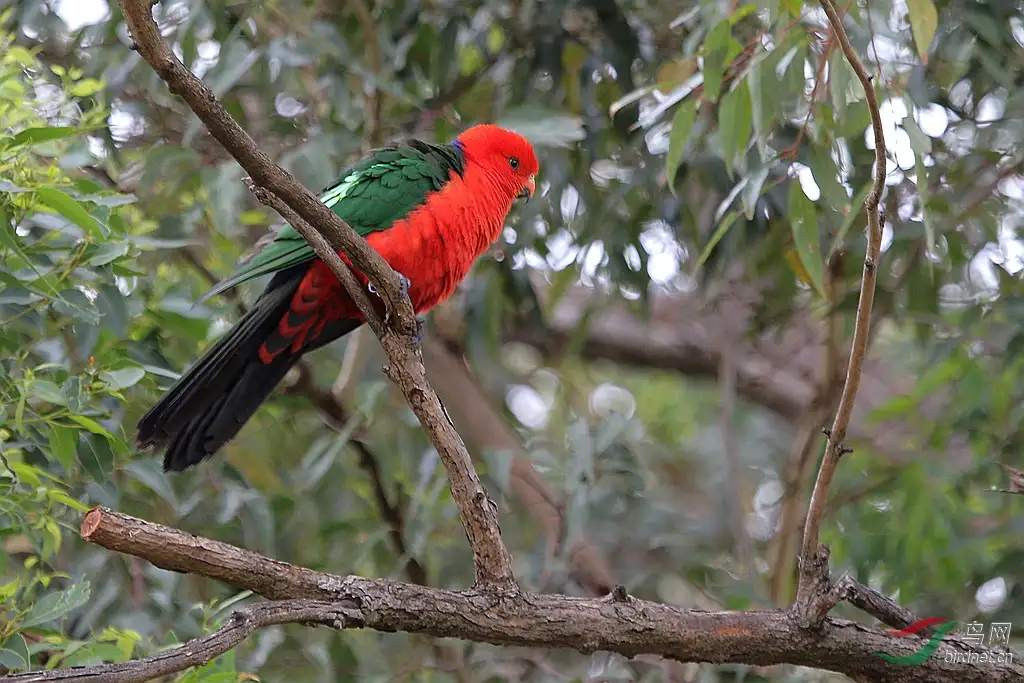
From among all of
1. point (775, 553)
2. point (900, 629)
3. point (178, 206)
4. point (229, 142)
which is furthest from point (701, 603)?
point (229, 142)

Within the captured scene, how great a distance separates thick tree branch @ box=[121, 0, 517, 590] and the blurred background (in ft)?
1.70

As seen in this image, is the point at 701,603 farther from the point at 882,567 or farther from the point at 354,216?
the point at 354,216

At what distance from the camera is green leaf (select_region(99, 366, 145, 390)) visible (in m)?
2.37

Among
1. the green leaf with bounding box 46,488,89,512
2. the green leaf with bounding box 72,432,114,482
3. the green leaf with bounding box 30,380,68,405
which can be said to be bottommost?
the green leaf with bounding box 72,432,114,482

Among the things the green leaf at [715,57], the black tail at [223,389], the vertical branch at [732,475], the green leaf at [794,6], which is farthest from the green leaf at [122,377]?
the vertical branch at [732,475]

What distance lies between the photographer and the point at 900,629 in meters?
2.51

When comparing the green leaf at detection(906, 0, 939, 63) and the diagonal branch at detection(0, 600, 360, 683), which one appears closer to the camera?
the diagonal branch at detection(0, 600, 360, 683)

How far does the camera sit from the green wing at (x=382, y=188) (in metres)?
3.10

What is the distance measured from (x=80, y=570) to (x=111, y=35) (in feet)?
5.93

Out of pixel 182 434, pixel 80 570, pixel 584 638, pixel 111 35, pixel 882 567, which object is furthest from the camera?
pixel 882 567

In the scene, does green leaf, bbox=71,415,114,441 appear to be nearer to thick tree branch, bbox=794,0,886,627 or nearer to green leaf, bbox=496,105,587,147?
thick tree branch, bbox=794,0,886,627

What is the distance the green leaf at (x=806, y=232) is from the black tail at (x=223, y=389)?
1.37 meters

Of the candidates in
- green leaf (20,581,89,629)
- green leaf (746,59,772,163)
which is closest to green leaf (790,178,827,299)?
green leaf (746,59,772,163)

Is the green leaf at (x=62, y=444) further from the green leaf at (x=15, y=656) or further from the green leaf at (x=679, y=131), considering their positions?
the green leaf at (x=679, y=131)
